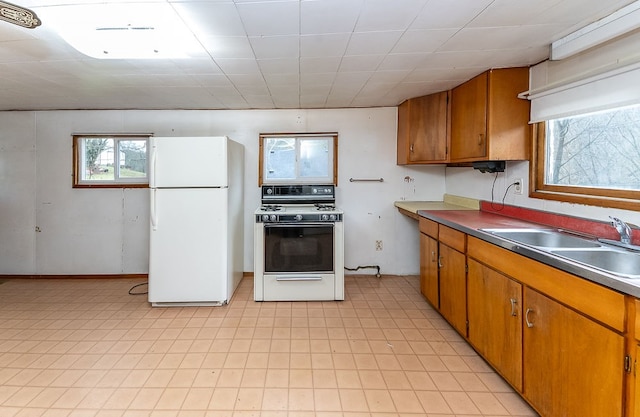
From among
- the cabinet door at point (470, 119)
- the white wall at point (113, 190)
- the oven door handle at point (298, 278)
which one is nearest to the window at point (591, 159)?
the cabinet door at point (470, 119)

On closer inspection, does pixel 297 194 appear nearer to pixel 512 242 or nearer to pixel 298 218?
pixel 298 218

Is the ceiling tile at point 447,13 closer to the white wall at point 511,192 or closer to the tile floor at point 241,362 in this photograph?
the white wall at point 511,192

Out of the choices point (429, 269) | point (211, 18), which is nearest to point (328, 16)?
point (211, 18)

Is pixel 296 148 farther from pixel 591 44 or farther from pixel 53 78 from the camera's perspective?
pixel 591 44

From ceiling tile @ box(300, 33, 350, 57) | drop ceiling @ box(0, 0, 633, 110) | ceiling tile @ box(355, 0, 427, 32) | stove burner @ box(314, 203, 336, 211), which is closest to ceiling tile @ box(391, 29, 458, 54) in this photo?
drop ceiling @ box(0, 0, 633, 110)

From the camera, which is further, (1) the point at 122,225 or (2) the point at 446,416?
(1) the point at 122,225

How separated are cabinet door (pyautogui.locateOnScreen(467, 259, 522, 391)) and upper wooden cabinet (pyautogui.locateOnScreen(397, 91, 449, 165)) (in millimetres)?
1447

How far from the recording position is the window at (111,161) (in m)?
4.00

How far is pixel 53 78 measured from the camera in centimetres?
276

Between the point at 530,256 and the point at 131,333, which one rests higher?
the point at 530,256

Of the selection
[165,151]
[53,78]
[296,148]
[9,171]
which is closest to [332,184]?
[296,148]

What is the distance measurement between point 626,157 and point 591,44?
25.9 inches

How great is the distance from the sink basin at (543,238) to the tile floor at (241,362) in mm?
864

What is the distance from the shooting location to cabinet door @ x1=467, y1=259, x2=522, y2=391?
5.74 feet
